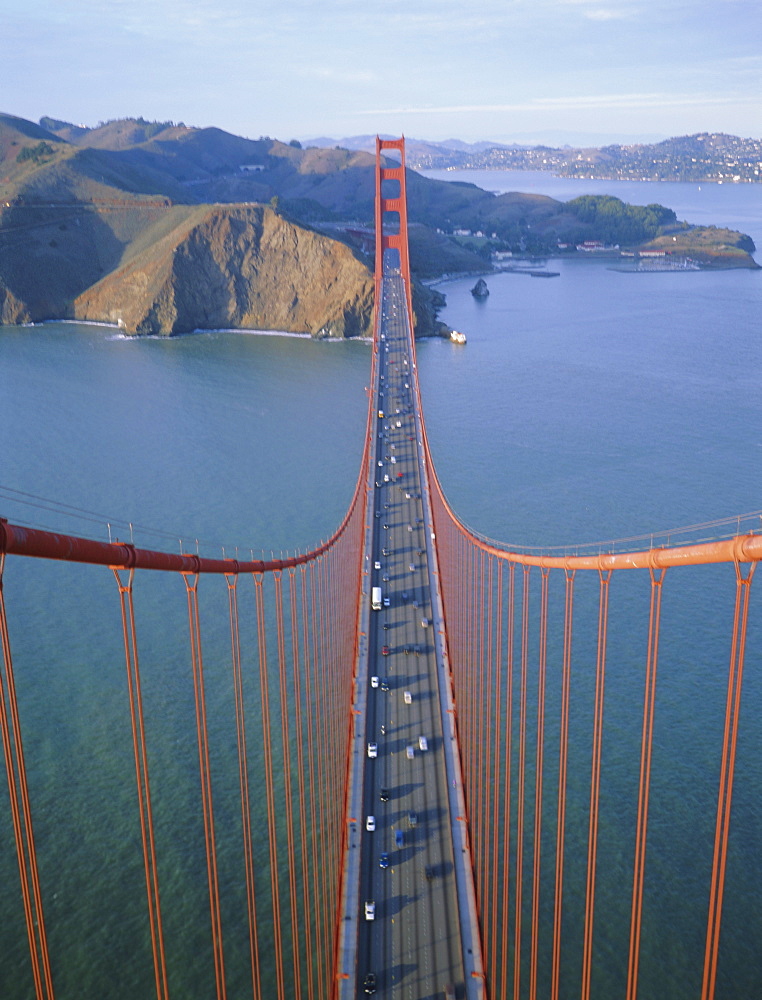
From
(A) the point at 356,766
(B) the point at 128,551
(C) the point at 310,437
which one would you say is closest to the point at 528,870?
(A) the point at 356,766

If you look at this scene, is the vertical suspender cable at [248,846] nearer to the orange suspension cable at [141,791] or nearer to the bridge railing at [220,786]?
the bridge railing at [220,786]

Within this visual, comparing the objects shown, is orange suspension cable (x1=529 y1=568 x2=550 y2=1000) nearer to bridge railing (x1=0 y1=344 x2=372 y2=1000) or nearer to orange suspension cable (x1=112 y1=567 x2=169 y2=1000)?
bridge railing (x1=0 y1=344 x2=372 y2=1000)

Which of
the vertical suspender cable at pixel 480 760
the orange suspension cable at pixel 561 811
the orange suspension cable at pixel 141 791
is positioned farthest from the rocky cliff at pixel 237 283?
the orange suspension cable at pixel 141 791

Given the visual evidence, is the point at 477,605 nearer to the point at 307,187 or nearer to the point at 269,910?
the point at 269,910

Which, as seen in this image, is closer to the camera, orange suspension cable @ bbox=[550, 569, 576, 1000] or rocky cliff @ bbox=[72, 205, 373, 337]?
orange suspension cable @ bbox=[550, 569, 576, 1000]

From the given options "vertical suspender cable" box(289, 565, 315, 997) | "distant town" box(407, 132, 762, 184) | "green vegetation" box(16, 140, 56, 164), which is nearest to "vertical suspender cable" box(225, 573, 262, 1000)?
"vertical suspender cable" box(289, 565, 315, 997)

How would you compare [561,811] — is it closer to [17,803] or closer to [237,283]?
[17,803]
